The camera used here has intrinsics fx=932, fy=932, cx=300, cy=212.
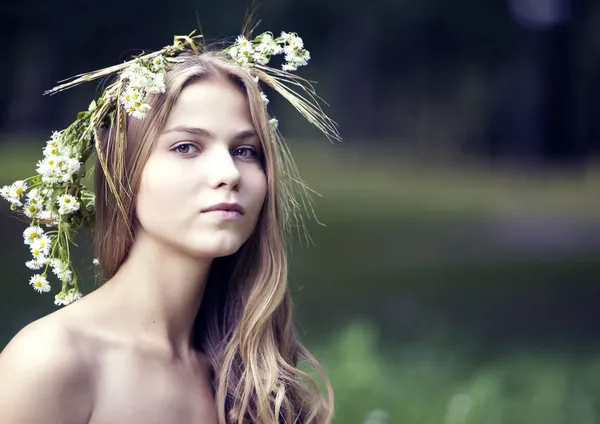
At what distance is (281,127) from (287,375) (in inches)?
255

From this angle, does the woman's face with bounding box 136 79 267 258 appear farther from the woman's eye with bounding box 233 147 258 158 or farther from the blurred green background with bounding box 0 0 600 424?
the blurred green background with bounding box 0 0 600 424

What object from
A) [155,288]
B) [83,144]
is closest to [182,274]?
[155,288]

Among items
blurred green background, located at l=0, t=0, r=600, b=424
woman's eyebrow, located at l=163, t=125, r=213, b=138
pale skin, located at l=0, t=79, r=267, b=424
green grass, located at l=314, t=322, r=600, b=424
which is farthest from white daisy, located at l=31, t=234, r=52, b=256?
blurred green background, located at l=0, t=0, r=600, b=424

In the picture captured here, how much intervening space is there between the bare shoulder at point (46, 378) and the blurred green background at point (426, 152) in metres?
5.06

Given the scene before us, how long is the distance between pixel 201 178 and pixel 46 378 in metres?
0.61

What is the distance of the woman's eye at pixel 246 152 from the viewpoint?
96.8 inches

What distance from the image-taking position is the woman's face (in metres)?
2.34

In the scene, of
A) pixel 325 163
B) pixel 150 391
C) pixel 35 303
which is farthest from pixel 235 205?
pixel 325 163

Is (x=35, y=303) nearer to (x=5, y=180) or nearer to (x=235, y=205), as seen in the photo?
(x=5, y=180)

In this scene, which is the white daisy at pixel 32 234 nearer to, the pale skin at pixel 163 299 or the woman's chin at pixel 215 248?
the pale skin at pixel 163 299

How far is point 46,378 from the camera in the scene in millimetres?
2100

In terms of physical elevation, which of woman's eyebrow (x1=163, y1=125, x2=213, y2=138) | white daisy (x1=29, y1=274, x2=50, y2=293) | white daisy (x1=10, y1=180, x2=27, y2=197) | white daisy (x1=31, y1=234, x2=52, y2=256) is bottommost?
white daisy (x1=29, y1=274, x2=50, y2=293)

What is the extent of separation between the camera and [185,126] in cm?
237

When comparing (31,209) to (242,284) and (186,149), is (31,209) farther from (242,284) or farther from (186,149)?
(242,284)
